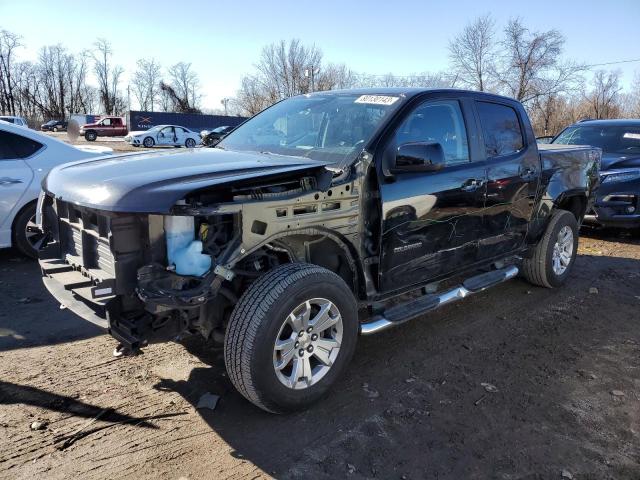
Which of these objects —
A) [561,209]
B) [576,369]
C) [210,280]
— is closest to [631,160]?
[561,209]

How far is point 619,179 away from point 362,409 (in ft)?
21.8

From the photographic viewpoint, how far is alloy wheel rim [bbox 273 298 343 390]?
296 centimetres

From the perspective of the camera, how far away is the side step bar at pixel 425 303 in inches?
136

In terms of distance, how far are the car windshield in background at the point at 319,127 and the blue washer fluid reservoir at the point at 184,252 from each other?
3.80ft

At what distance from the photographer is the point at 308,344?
308 centimetres

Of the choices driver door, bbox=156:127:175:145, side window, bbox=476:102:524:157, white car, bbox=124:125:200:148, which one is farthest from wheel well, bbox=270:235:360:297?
driver door, bbox=156:127:175:145

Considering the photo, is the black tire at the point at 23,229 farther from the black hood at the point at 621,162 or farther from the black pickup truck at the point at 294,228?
the black hood at the point at 621,162

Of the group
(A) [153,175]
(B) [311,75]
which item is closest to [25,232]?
(A) [153,175]

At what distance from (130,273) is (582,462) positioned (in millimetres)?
2628

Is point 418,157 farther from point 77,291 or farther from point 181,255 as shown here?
point 77,291

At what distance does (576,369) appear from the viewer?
3801mm

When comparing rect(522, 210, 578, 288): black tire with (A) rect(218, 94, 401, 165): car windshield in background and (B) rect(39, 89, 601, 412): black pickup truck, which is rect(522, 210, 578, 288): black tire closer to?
(B) rect(39, 89, 601, 412): black pickup truck

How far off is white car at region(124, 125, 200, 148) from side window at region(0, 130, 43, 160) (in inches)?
1112

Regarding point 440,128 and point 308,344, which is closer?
point 308,344
